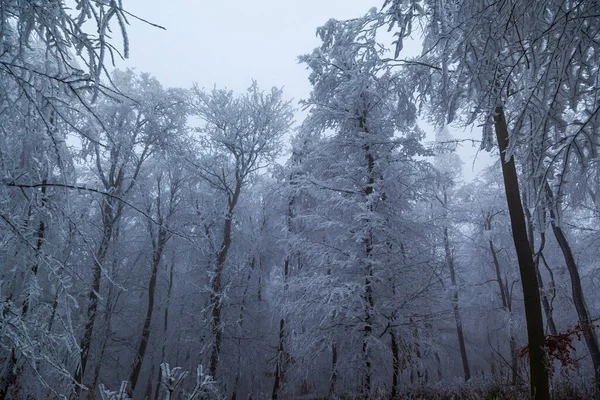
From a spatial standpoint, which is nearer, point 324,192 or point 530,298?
point 530,298

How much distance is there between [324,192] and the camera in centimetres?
846

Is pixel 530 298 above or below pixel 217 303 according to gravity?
below

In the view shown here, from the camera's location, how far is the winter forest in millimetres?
2676

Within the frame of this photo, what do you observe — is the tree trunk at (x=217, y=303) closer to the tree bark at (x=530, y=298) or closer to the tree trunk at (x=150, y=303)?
the tree trunk at (x=150, y=303)

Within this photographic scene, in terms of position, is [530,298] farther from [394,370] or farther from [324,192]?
[324,192]

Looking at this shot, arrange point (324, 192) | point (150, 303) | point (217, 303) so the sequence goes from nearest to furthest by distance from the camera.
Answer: point (324, 192), point (217, 303), point (150, 303)

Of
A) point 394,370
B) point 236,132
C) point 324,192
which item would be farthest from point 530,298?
point 236,132

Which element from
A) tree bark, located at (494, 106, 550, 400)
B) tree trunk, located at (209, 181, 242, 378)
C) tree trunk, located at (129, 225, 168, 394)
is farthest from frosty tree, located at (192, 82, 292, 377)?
tree bark, located at (494, 106, 550, 400)

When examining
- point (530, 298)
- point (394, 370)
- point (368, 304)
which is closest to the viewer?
point (530, 298)

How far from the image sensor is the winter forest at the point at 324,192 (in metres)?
2.68

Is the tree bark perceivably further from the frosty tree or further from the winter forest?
the frosty tree

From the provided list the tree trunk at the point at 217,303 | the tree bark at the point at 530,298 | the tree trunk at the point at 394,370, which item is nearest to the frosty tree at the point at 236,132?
the tree trunk at the point at 217,303

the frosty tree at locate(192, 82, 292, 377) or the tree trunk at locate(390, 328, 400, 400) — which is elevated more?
the frosty tree at locate(192, 82, 292, 377)

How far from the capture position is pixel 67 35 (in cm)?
238
